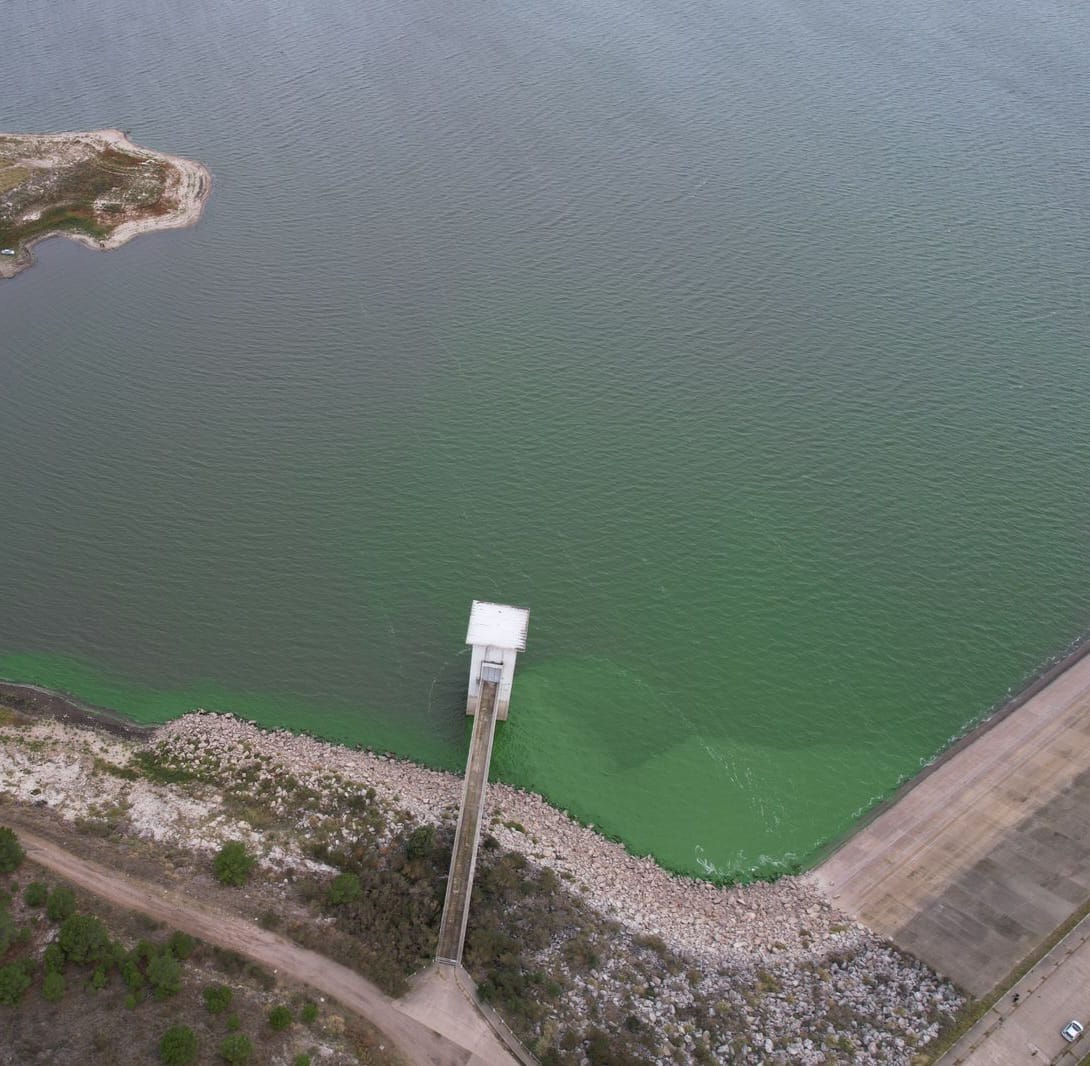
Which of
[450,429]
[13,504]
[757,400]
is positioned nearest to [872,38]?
[757,400]

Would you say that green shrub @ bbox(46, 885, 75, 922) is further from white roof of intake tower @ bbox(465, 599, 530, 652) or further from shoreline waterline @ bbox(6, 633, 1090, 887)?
white roof of intake tower @ bbox(465, 599, 530, 652)

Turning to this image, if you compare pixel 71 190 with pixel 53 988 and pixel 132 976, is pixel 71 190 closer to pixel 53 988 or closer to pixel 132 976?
pixel 53 988

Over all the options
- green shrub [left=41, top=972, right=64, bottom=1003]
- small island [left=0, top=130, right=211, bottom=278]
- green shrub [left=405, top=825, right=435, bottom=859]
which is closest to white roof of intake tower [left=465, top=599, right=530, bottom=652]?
green shrub [left=405, top=825, right=435, bottom=859]

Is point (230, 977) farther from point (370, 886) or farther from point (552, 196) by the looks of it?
point (552, 196)

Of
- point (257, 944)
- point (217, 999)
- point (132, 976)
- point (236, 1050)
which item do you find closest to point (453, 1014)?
point (236, 1050)

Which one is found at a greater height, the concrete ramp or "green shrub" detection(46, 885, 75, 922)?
the concrete ramp

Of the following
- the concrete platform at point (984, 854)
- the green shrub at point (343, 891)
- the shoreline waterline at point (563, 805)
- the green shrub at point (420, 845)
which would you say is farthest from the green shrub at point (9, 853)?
the concrete platform at point (984, 854)
